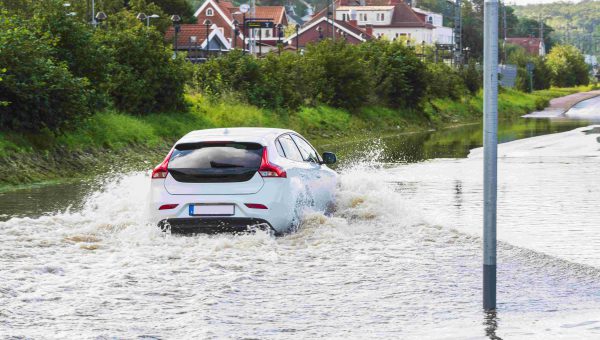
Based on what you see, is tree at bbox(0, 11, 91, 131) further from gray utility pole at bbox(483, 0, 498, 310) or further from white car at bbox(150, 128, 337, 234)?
gray utility pole at bbox(483, 0, 498, 310)

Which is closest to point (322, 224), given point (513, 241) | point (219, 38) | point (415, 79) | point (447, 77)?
point (513, 241)

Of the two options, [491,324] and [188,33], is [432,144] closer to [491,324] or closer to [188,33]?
[491,324]

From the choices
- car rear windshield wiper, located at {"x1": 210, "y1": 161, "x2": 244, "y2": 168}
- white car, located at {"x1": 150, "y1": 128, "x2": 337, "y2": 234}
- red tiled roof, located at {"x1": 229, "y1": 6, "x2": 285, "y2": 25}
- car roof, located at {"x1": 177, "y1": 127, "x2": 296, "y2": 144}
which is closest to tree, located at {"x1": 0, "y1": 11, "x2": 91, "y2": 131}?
car roof, located at {"x1": 177, "y1": 127, "x2": 296, "y2": 144}

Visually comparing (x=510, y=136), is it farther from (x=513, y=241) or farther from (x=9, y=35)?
(x=513, y=241)

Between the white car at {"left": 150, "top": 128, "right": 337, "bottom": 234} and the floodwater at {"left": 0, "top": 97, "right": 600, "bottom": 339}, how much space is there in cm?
25

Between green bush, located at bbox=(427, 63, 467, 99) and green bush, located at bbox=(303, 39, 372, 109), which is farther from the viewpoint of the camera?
green bush, located at bbox=(427, 63, 467, 99)

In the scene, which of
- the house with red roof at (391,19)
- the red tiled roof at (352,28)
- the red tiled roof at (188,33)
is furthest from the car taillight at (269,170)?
the house with red roof at (391,19)

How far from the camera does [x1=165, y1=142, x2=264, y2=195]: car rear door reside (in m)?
13.7

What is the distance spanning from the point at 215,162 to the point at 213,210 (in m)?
0.63

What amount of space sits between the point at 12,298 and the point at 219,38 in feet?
308

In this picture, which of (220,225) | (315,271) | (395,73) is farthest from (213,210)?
(395,73)

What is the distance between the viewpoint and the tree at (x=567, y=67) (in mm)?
154762

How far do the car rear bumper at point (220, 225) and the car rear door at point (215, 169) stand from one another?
0.32 meters

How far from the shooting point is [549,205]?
18000 mm
